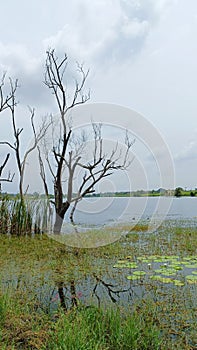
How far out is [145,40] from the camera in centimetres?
659

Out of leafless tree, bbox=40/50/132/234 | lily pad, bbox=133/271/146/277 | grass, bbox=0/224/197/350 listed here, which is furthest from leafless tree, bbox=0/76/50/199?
lily pad, bbox=133/271/146/277

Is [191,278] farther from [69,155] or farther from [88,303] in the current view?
[69,155]

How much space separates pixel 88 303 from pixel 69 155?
4931 millimetres

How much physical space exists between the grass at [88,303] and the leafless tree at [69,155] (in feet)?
6.38

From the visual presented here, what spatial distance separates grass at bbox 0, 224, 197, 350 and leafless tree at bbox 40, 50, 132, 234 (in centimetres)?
195

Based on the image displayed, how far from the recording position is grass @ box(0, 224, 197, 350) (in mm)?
2254

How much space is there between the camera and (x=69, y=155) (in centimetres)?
768

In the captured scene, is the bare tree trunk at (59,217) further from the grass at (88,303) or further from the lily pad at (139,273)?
the lily pad at (139,273)

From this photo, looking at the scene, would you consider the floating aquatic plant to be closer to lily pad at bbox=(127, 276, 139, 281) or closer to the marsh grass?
lily pad at bbox=(127, 276, 139, 281)

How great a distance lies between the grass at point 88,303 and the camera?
225cm

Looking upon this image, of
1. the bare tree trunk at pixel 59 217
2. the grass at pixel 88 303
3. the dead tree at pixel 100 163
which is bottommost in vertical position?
the grass at pixel 88 303

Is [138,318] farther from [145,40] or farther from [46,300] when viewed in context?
[145,40]

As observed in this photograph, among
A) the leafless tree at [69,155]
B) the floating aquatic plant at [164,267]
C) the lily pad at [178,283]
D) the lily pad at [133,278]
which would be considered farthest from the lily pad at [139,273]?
the leafless tree at [69,155]

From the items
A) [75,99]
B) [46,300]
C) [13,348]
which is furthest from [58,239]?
[13,348]
